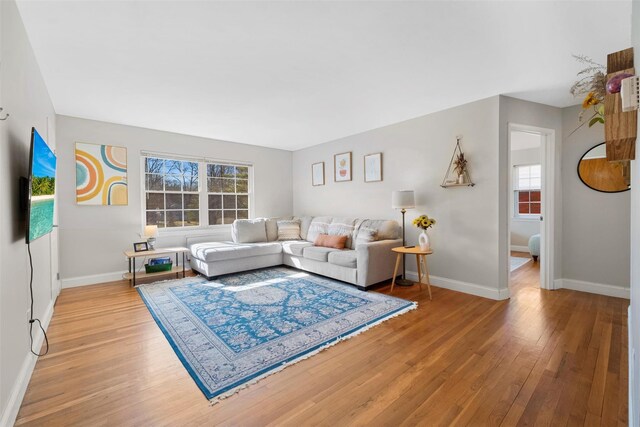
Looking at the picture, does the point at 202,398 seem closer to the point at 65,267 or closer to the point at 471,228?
the point at 471,228

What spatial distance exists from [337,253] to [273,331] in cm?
174

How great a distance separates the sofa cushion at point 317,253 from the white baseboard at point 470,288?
1.37 m

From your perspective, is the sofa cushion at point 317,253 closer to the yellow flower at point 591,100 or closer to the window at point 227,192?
the window at point 227,192

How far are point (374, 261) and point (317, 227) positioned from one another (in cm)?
169

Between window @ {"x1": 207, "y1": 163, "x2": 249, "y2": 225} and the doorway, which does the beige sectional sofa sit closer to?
window @ {"x1": 207, "y1": 163, "x2": 249, "y2": 225}

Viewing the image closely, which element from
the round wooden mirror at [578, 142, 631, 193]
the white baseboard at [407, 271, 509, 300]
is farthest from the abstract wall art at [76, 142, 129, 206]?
the round wooden mirror at [578, 142, 631, 193]

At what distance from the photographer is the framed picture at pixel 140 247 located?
4371mm

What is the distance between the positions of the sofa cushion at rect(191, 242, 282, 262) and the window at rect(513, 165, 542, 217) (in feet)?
19.2

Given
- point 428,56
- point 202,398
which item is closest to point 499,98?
point 428,56

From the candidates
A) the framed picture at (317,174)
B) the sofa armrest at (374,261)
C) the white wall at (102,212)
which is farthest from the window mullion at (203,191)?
the sofa armrest at (374,261)

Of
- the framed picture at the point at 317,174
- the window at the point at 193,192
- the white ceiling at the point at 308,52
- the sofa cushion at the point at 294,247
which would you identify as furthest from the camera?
the framed picture at the point at 317,174

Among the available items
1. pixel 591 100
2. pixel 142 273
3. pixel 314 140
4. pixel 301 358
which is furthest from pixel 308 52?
pixel 142 273

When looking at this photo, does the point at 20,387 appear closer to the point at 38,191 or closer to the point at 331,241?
the point at 38,191

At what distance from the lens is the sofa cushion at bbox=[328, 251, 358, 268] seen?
12.7 ft
